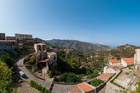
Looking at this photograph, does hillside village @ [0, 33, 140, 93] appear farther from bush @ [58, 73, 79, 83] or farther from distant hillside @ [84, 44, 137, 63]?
distant hillside @ [84, 44, 137, 63]

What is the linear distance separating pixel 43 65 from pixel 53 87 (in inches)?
355

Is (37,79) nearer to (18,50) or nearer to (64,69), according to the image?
(64,69)

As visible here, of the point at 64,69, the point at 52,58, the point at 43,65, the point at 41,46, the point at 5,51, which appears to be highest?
the point at 41,46

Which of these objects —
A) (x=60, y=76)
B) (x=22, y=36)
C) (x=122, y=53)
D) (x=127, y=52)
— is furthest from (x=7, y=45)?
(x=127, y=52)

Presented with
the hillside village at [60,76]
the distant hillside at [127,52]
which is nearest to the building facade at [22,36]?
the hillside village at [60,76]

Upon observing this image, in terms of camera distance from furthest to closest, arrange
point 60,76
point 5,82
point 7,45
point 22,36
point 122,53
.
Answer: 1. point 122,53
2. point 22,36
3. point 7,45
4. point 60,76
5. point 5,82

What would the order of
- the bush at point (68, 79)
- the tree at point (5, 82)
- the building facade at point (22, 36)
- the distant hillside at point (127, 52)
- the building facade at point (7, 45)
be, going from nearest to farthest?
the tree at point (5, 82) < the bush at point (68, 79) < the building facade at point (7, 45) < the building facade at point (22, 36) < the distant hillside at point (127, 52)

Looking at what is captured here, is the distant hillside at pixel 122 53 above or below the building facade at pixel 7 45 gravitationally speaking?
below

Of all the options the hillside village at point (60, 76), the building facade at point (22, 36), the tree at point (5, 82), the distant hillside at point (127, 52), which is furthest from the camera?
the distant hillside at point (127, 52)

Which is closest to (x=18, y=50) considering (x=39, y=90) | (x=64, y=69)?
(x=64, y=69)

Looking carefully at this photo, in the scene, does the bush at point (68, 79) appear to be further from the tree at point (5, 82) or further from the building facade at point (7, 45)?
the building facade at point (7, 45)

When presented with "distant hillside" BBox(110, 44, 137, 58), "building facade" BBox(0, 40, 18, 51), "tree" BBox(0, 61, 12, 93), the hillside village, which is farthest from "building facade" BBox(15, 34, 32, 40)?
"distant hillside" BBox(110, 44, 137, 58)

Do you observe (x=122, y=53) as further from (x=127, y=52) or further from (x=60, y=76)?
(x=60, y=76)

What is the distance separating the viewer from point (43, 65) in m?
22.0
